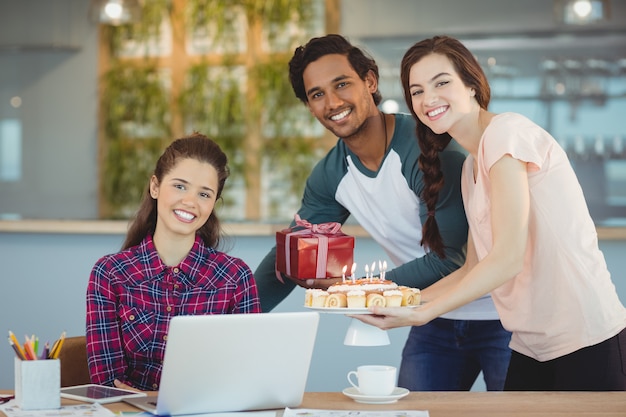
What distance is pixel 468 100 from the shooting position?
200 cm

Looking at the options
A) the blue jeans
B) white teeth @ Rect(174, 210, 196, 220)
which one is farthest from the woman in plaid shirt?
the blue jeans

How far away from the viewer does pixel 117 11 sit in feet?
15.9

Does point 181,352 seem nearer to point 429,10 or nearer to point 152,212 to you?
point 152,212

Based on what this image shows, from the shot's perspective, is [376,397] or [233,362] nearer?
[233,362]

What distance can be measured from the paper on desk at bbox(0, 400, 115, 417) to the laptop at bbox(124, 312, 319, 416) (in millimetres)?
74

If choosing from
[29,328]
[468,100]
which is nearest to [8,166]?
[29,328]

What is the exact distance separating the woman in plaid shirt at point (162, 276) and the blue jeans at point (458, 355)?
562 millimetres

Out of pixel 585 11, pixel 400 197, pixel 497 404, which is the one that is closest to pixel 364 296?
pixel 497 404

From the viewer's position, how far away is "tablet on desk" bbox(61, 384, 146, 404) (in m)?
1.69

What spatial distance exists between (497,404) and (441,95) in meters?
0.68

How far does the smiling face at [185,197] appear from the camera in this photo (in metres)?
2.10

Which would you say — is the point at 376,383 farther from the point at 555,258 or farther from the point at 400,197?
the point at 400,197

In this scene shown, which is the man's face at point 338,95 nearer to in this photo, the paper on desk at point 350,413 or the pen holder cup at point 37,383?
the paper on desk at point 350,413

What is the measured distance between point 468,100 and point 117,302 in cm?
88
